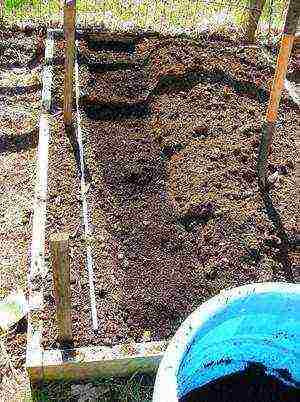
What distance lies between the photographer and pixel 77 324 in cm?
321

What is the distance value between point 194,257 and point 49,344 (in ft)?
3.73

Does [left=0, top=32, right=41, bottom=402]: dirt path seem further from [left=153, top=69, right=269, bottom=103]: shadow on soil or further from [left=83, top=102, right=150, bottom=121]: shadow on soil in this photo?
[left=153, top=69, right=269, bottom=103]: shadow on soil

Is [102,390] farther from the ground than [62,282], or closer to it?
closer to it

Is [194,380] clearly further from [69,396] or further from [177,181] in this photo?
[177,181]

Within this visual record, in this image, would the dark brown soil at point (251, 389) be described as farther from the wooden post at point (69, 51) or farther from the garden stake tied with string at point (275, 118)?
the wooden post at point (69, 51)

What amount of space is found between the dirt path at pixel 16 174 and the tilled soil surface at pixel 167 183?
0.35 meters

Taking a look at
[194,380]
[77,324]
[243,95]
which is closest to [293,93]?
[243,95]

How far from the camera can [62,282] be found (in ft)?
9.16

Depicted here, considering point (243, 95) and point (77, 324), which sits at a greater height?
point (243, 95)

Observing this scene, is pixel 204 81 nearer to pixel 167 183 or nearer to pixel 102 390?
pixel 167 183

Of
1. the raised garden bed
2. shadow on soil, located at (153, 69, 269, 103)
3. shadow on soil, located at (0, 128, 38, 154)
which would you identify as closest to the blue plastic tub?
the raised garden bed

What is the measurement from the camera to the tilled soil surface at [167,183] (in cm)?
347

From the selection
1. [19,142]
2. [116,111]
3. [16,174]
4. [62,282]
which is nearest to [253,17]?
[116,111]

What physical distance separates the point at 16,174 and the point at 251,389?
9.96ft
